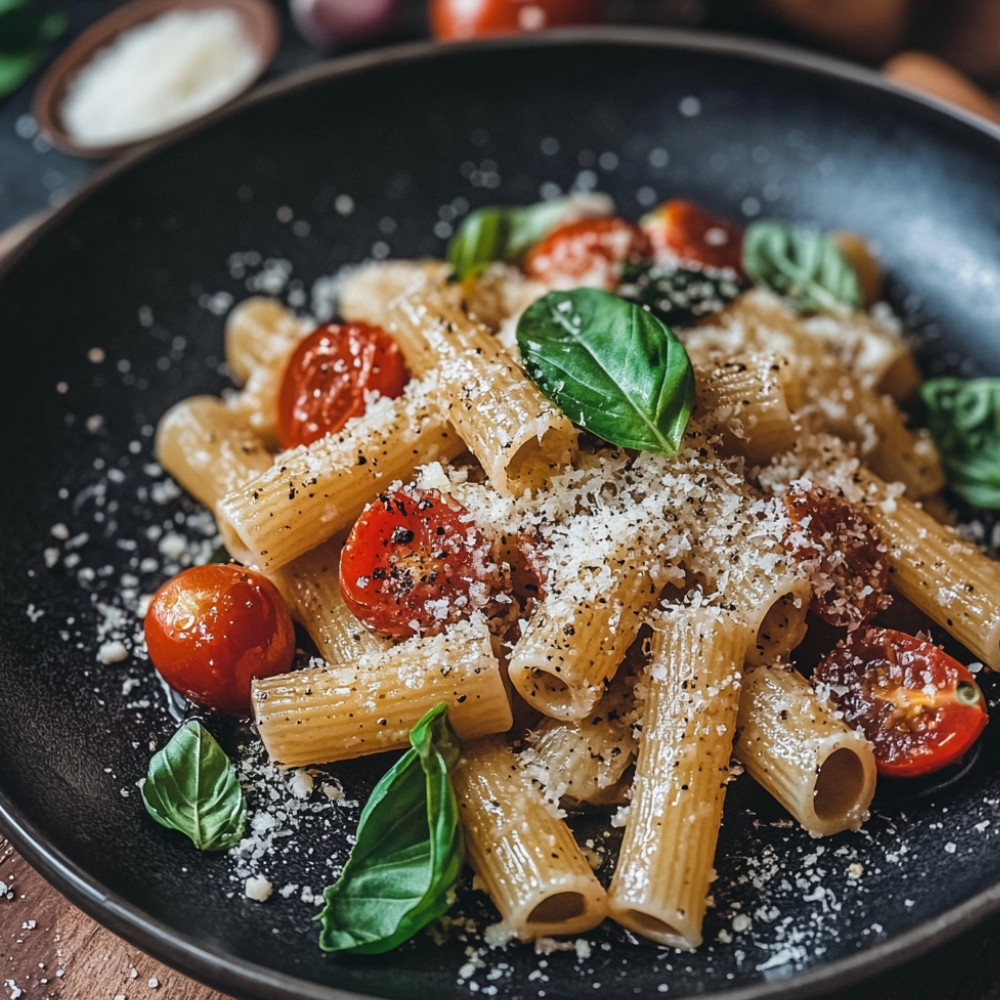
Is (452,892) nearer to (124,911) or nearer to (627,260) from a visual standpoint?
(124,911)

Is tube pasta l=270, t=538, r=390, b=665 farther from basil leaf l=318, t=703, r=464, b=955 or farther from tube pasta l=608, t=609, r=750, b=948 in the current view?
tube pasta l=608, t=609, r=750, b=948

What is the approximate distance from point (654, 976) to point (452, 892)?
0.39 metres

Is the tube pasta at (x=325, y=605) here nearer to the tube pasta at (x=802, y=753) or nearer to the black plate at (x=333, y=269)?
the black plate at (x=333, y=269)

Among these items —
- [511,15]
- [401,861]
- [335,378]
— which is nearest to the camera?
[401,861]

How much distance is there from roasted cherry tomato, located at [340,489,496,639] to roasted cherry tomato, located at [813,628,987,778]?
737 millimetres

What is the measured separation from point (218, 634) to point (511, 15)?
2916 mm

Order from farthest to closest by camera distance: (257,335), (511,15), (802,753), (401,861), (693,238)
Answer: (511,15)
(693,238)
(257,335)
(802,753)
(401,861)

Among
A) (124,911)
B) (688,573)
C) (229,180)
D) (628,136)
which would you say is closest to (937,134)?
(628,136)

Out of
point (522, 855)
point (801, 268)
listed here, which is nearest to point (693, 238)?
point (801, 268)

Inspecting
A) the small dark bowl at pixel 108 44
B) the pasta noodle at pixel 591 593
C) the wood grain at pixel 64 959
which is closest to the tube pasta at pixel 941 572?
the pasta noodle at pixel 591 593

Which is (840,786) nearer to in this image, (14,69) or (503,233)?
(503,233)

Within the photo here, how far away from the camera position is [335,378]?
2.73 meters

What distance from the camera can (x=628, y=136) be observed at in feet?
12.1

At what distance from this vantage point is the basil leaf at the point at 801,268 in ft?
10.3
